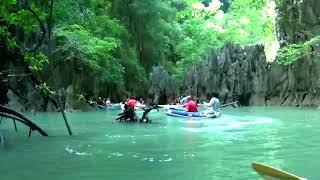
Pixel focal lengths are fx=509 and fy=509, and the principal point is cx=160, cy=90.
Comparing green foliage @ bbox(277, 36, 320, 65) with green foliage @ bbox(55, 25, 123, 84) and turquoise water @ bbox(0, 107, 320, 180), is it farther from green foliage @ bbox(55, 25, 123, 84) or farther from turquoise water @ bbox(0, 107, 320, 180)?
turquoise water @ bbox(0, 107, 320, 180)

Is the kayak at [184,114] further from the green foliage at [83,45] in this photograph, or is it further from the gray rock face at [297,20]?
the gray rock face at [297,20]

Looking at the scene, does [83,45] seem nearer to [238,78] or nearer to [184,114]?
[184,114]

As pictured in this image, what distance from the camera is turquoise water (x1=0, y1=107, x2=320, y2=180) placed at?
30.6 ft

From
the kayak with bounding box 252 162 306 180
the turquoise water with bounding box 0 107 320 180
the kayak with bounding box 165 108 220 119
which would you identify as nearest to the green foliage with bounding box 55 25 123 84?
the kayak with bounding box 165 108 220 119

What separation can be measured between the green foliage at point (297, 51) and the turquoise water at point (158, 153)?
56.7 ft

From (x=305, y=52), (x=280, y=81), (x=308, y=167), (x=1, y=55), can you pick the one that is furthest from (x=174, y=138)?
(x=280, y=81)

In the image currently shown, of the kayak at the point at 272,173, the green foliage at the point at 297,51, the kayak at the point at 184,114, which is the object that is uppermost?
the green foliage at the point at 297,51

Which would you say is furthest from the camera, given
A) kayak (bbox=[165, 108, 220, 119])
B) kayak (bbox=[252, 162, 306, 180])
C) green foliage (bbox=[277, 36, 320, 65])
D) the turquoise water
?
green foliage (bbox=[277, 36, 320, 65])

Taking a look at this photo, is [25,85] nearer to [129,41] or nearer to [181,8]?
[129,41]

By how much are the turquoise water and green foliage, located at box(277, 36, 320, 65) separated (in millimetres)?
17278

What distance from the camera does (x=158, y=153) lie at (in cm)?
1198

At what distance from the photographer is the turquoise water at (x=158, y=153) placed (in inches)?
368

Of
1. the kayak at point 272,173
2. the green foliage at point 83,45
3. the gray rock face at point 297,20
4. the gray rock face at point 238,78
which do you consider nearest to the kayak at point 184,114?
the green foliage at point 83,45

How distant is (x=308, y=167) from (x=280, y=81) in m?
29.8
